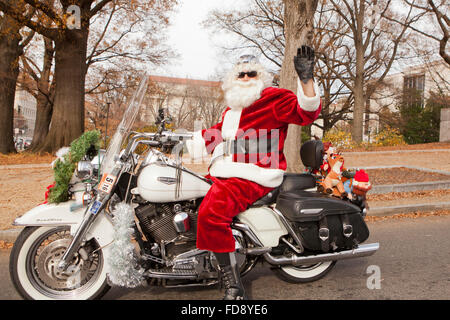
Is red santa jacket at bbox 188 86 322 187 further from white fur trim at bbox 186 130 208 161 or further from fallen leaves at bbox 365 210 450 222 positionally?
fallen leaves at bbox 365 210 450 222

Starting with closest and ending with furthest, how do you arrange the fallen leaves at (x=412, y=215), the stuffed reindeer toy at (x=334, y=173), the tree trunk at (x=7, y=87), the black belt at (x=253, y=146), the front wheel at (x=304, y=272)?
1. the black belt at (x=253, y=146)
2. the front wheel at (x=304, y=272)
3. the stuffed reindeer toy at (x=334, y=173)
4. the fallen leaves at (x=412, y=215)
5. the tree trunk at (x=7, y=87)

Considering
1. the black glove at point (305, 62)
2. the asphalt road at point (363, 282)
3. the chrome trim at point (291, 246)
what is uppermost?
the black glove at point (305, 62)

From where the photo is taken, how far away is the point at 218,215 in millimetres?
2879

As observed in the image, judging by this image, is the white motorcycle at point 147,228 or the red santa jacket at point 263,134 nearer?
the white motorcycle at point 147,228

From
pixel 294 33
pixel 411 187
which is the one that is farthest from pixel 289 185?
pixel 411 187

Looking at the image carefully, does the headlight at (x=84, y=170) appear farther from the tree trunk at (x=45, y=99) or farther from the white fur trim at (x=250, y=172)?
the tree trunk at (x=45, y=99)

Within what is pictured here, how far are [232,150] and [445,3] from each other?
21.7m

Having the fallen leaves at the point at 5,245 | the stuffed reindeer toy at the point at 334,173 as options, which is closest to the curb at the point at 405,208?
the stuffed reindeer toy at the point at 334,173

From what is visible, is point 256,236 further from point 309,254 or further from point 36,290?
point 36,290

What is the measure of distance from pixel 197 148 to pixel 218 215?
727mm

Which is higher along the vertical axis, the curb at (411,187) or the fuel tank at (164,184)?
the fuel tank at (164,184)

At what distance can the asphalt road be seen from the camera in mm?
3316

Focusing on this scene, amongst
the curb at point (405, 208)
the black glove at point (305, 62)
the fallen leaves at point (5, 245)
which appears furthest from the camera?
Answer: the curb at point (405, 208)

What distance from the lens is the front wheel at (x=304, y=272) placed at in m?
3.51
